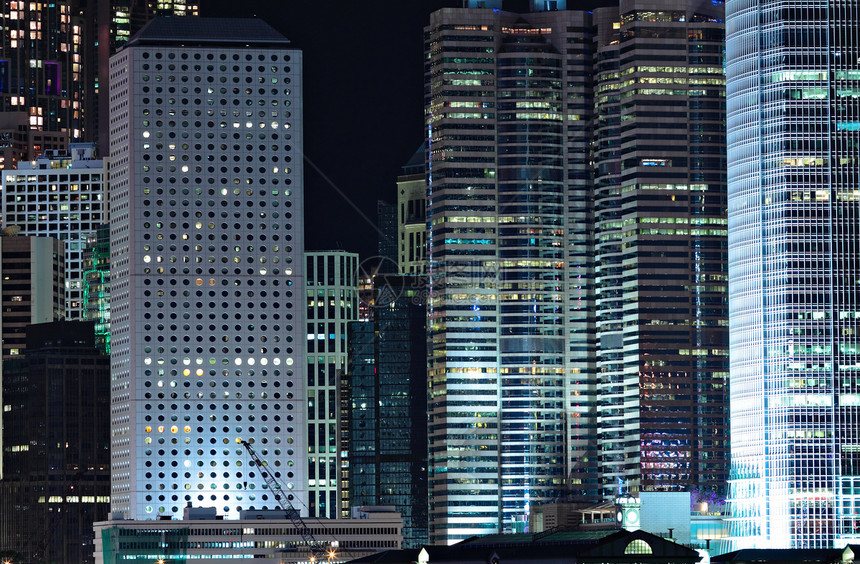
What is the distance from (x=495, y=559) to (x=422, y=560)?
21.1 m

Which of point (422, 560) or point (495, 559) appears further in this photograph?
point (422, 560)

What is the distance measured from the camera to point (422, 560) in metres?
194

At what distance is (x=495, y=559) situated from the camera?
174 m
